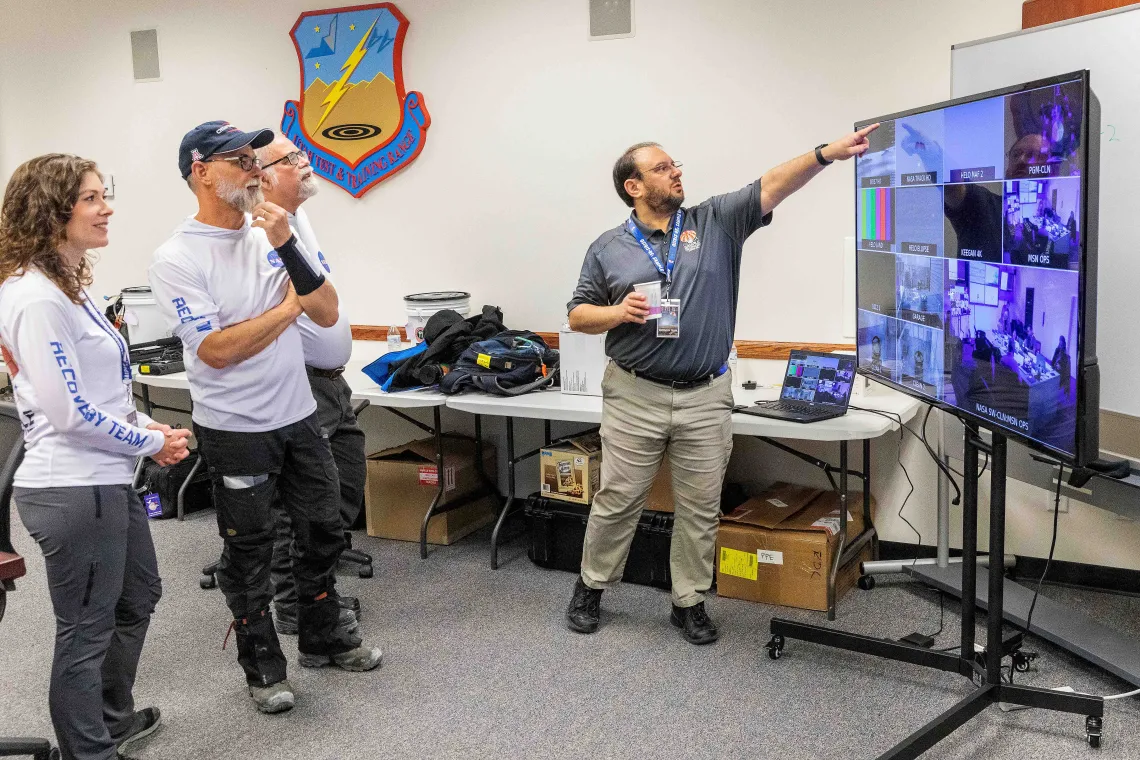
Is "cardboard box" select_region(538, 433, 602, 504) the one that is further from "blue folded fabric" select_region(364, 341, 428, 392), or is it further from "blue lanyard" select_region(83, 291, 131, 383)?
"blue lanyard" select_region(83, 291, 131, 383)

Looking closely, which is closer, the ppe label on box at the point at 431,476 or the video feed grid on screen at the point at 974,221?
the video feed grid on screen at the point at 974,221

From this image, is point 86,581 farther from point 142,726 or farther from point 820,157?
point 820,157

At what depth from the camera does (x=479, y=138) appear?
4.54m

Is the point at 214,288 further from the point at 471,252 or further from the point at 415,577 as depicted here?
the point at 471,252

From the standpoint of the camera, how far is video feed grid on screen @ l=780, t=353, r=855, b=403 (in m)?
3.48

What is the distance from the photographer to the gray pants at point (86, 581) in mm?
2113

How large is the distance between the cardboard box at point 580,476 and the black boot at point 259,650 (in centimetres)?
134

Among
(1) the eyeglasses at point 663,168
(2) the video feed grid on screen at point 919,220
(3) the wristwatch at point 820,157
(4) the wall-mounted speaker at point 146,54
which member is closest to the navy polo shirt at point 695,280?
(1) the eyeglasses at point 663,168

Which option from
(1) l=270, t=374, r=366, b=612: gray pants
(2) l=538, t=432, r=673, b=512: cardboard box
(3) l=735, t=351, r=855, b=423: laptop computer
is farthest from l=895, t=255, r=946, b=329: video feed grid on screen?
(1) l=270, t=374, r=366, b=612: gray pants

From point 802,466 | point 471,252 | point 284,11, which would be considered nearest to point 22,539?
point 471,252

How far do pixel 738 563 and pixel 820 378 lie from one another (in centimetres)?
72

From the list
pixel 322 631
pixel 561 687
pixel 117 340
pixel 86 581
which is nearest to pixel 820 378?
pixel 561 687

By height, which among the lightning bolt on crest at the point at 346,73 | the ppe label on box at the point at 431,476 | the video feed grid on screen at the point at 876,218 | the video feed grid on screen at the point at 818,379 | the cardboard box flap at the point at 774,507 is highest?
the lightning bolt on crest at the point at 346,73

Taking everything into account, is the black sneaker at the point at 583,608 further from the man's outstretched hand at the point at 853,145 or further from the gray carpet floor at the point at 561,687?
the man's outstretched hand at the point at 853,145
